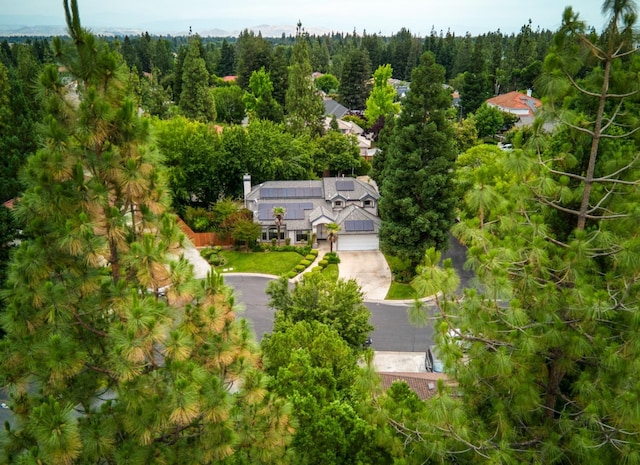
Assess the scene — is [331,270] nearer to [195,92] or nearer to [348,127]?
[195,92]

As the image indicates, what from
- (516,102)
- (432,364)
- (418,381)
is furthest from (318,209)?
(516,102)

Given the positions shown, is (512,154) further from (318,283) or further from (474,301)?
(318,283)

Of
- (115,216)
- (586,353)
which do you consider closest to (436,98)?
(586,353)

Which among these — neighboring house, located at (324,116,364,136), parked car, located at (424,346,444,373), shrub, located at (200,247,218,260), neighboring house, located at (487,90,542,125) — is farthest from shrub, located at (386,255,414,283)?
neighboring house, located at (487,90,542,125)

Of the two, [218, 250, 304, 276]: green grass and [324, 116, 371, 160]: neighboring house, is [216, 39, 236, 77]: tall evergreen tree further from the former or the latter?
[218, 250, 304, 276]: green grass

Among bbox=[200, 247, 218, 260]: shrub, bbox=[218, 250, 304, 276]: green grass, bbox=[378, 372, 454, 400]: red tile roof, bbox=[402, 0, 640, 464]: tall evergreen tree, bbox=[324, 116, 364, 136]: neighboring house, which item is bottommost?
bbox=[218, 250, 304, 276]: green grass

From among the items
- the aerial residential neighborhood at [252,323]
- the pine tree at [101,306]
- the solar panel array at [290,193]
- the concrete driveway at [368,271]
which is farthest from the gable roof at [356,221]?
the pine tree at [101,306]
